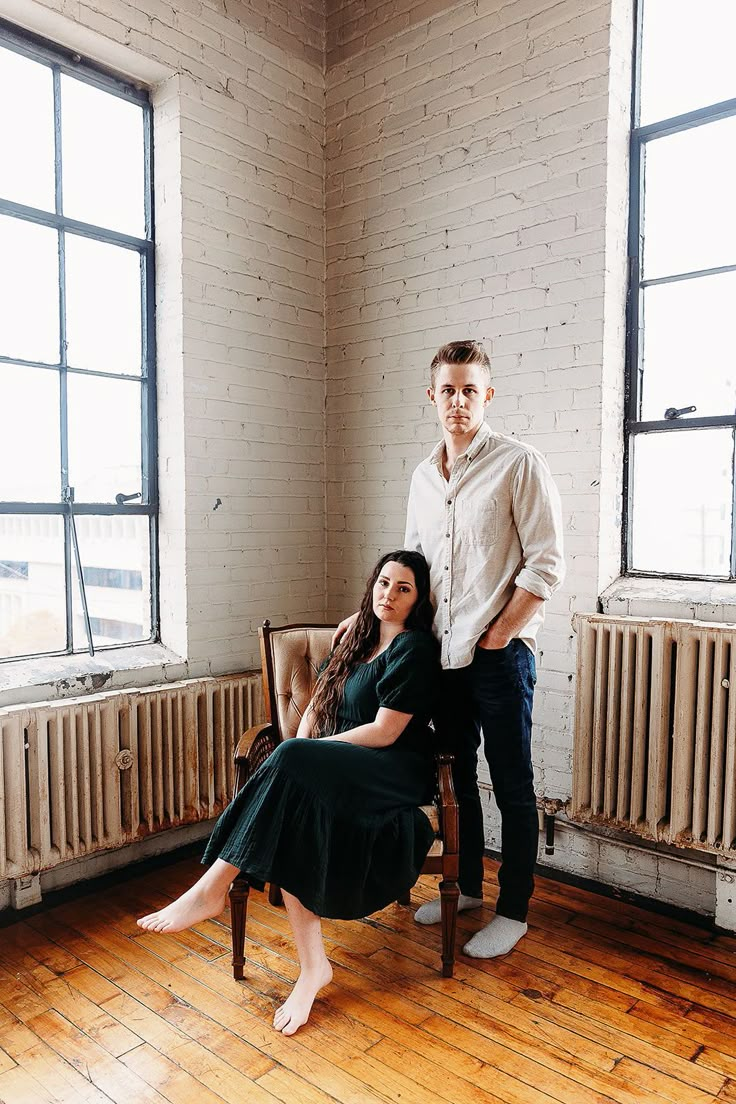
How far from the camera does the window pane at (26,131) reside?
280 cm

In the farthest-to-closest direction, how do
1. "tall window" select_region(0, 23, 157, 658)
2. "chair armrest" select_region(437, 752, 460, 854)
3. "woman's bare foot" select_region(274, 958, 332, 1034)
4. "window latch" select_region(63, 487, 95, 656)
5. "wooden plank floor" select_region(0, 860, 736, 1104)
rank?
"window latch" select_region(63, 487, 95, 656) < "tall window" select_region(0, 23, 157, 658) < "chair armrest" select_region(437, 752, 460, 854) < "woman's bare foot" select_region(274, 958, 332, 1034) < "wooden plank floor" select_region(0, 860, 736, 1104)

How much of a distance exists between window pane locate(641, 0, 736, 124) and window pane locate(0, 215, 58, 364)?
2254 millimetres

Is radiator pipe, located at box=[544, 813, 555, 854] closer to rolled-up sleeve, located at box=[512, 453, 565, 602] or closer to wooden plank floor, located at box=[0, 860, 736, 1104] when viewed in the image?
wooden plank floor, located at box=[0, 860, 736, 1104]

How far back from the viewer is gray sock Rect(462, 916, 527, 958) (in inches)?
95.7

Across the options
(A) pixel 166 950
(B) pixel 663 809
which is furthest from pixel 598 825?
(A) pixel 166 950

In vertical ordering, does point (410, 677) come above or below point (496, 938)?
above

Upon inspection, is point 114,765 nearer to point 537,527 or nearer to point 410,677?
point 410,677

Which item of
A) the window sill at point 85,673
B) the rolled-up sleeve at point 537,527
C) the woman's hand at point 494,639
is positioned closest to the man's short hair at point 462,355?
the rolled-up sleeve at point 537,527

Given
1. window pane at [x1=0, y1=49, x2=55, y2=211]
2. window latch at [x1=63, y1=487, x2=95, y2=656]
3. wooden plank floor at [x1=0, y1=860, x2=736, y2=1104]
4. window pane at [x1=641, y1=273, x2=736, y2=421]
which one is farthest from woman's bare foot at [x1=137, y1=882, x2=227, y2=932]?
window pane at [x1=0, y1=49, x2=55, y2=211]

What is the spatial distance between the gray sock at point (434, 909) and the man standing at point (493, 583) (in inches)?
7.7

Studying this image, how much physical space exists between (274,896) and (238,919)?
1.58ft

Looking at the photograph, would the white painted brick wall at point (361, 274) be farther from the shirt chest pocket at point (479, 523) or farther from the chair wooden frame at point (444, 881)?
the chair wooden frame at point (444, 881)

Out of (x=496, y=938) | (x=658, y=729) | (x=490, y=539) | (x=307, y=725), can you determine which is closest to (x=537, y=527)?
(x=490, y=539)

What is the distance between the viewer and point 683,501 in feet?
9.46
